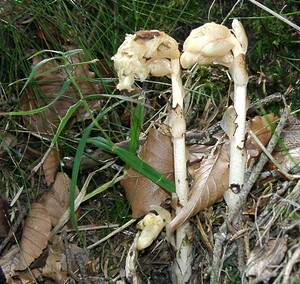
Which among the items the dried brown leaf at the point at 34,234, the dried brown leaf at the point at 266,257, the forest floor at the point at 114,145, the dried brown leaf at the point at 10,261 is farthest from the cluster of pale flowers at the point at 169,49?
the dried brown leaf at the point at 10,261

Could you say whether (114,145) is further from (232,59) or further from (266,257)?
(266,257)

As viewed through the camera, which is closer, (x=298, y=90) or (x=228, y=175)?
(x=228, y=175)

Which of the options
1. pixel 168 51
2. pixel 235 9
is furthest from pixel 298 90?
pixel 168 51

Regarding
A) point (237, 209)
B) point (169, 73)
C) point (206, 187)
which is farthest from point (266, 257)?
point (169, 73)

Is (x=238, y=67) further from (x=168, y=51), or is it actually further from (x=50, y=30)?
(x=50, y=30)

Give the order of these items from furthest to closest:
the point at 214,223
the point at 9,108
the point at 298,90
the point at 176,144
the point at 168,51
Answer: the point at 9,108 → the point at 298,90 → the point at 214,223 → the point at 176,144 → the point at 168,51

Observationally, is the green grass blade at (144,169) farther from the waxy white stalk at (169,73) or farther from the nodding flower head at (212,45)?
the nodding flower head at (212,45)

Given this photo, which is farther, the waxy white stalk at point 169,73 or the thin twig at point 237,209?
the thin twig at point 237,209
